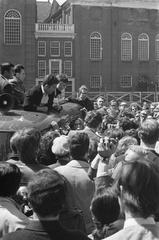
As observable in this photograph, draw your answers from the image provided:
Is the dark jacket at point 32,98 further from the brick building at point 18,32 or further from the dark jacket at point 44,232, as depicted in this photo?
the brick building at point 18,32

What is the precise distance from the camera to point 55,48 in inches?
2341

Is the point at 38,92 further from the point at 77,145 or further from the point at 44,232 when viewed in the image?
the point at 44,232

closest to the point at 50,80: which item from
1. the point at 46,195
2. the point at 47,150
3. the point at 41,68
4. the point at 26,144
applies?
the point at 47,150

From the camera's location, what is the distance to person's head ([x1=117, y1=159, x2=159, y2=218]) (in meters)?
2.76

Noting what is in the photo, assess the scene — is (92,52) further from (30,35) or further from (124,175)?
(124,175)

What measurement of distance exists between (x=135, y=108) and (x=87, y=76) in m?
43.4

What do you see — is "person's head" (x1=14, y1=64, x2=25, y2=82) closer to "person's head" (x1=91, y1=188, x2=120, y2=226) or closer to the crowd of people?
the crowd of people

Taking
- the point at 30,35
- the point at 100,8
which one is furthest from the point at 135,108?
the point at 100,8

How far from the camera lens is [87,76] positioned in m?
60.2

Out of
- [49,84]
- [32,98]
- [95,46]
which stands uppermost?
[95,46]

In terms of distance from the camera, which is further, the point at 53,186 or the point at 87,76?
the point at 87,76

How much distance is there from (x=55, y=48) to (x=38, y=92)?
173 ft

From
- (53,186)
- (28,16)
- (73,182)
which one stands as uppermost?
(28,16)

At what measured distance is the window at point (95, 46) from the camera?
60844 mm
